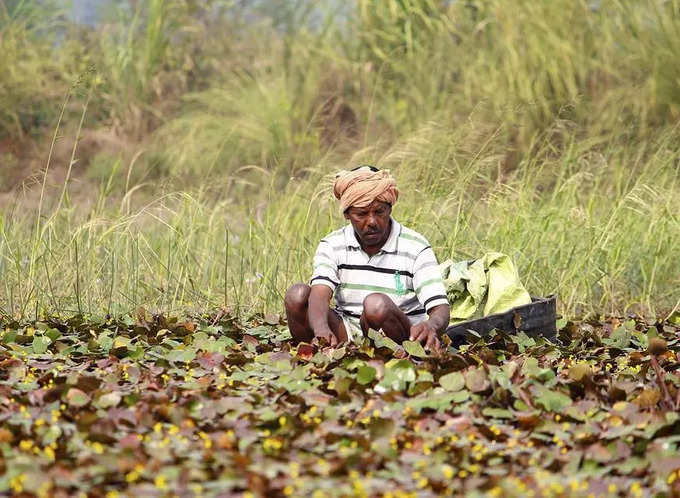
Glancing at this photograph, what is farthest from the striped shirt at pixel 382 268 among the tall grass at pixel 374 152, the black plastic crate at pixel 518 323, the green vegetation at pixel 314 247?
the tall grass at pixel 374 152

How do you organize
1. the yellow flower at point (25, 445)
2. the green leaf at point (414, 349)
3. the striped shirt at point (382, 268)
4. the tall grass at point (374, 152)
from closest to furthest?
the yellow flower at point (25, 445) < the green leaf at point (414, 349) < the striped shirt at point (382, 268) < the tall grass at point (374, 152)

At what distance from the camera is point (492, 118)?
1038 cm

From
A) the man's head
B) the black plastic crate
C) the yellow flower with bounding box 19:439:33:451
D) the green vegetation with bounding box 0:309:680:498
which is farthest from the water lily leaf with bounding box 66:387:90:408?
the black plastic crate

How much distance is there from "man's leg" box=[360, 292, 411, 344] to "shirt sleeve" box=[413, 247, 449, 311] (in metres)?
0.13

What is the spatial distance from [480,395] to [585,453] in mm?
768

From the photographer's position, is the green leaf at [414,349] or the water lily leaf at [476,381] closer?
the water lily leaf at [476,381]

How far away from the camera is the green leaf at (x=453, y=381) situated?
4258mm

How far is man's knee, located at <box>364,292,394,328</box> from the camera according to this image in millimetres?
4898

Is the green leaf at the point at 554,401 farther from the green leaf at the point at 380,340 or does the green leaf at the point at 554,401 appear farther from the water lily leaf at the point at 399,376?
the green leaf at the point at 380,340

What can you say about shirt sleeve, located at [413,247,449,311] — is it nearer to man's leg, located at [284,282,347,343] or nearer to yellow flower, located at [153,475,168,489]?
man's leg, located at [284,282,347,343]

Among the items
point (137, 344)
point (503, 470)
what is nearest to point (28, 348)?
point (137, 344)

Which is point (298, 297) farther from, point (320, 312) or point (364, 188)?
point (364, 188)

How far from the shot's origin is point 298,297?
5.15 m

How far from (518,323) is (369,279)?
86cm
